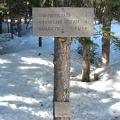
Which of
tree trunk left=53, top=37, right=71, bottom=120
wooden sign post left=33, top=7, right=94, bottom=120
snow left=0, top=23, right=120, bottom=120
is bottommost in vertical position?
snow left=0, top=23, right=120, bottom=120

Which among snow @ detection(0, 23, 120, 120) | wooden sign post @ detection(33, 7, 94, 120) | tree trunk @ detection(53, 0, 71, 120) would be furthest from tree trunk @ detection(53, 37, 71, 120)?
snow @ detection(0, 23, 120, 120)

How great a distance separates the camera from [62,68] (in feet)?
17.4

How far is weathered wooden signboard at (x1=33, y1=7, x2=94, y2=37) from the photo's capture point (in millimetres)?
4828

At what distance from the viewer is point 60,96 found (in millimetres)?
5371

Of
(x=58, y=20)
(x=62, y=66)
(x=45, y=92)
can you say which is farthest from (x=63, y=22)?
(x=45, y=92)

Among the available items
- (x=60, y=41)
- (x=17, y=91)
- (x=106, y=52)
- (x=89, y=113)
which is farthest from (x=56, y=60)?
(x=106, y=52)

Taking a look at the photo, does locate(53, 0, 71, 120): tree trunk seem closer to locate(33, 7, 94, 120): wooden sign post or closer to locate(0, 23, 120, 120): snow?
locate(33, 7, 94, 120): wooden sign post

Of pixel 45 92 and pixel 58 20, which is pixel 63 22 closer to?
pixel 58 20

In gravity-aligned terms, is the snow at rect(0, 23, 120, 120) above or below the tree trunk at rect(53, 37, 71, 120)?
below

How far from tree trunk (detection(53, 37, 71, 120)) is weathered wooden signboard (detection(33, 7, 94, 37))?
323 millimetres

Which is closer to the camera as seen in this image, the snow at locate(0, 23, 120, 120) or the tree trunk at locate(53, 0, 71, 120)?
the tree trunk at locate(53, 0, 71, 120)

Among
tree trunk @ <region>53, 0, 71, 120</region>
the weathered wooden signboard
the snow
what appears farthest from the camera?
the snow

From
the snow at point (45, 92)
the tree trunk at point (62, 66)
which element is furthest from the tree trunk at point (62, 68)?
the snow at point (45, 92)

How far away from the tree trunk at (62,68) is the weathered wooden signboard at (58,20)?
1.06 ft
